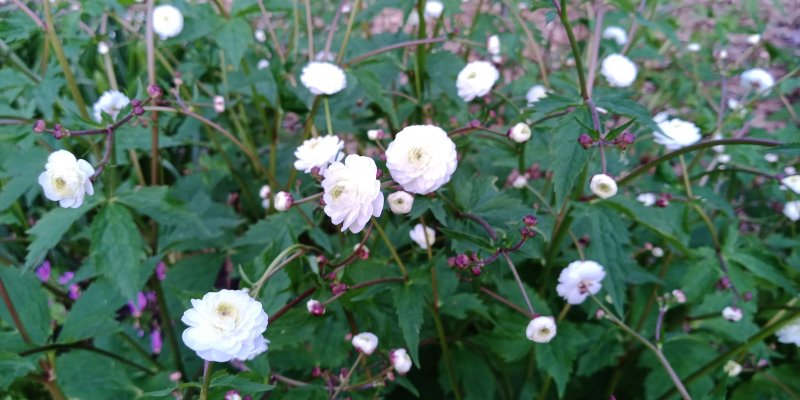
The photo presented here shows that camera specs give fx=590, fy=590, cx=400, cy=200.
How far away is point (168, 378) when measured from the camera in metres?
1.74

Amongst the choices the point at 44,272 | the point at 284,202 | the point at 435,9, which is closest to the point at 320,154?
the point at 284,202

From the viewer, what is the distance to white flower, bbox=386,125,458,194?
112 cm

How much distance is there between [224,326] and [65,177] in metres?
0.56

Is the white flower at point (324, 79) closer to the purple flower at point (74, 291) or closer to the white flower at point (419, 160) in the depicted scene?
the white flower at point (419, 160)

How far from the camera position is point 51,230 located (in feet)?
4.92

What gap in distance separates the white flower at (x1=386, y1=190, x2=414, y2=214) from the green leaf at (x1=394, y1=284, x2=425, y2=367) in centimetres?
29

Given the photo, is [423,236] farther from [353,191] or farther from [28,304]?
[28,304]

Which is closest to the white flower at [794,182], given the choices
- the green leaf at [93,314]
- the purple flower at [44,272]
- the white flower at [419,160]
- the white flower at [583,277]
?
the white flower at [583,277]

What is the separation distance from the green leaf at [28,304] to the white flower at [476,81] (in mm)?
1280

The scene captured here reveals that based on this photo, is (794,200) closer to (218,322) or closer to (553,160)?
(553,160)

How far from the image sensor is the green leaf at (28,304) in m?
1.53

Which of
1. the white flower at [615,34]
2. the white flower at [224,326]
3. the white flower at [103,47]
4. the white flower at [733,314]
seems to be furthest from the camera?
the white flower at [615,34]

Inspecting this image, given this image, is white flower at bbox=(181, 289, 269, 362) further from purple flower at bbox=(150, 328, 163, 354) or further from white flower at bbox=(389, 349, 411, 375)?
purple flower at bbox=(150, 328, 163, 354)

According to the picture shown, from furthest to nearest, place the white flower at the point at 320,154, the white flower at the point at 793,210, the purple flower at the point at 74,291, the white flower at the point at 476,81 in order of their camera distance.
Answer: the purple flower at the point at 74,291 < the white flower at the point at 793,210 < the white flower at the point at 476,81 < the white flower at the point at 320,154
